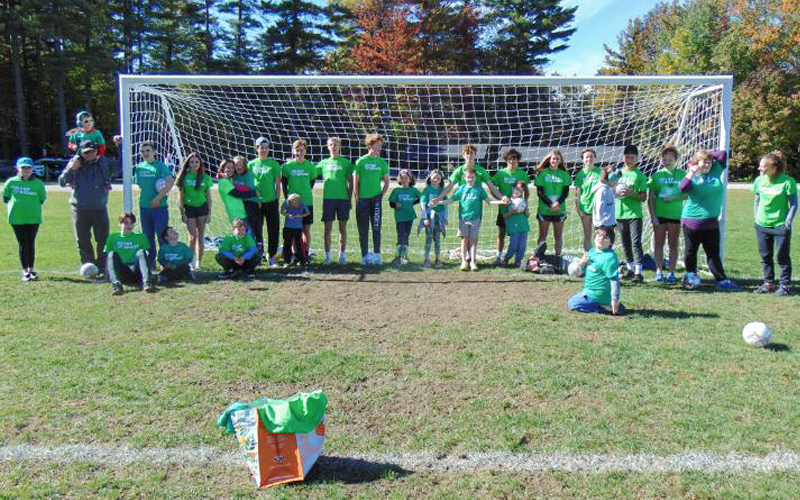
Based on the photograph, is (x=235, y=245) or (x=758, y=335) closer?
(x=758, y=335)

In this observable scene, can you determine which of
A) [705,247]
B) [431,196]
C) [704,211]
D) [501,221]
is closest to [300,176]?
[431,196]

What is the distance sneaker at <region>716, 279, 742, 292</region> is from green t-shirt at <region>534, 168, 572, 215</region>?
2.24m

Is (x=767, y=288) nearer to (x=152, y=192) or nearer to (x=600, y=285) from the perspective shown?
(x=600, y=285)

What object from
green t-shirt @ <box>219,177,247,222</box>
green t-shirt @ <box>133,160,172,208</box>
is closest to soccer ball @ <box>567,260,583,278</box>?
green t-shirt @ <box>219,177,247,222</box>

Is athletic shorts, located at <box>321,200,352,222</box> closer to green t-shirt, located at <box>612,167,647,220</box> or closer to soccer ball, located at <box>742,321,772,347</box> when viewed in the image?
green t-shirt, located at <box>612,167,647,220</box>

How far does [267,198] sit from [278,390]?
490cm

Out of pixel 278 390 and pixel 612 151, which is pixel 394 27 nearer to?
pixel 612 151

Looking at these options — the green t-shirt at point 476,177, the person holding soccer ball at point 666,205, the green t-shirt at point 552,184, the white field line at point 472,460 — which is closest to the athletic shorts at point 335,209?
the green t-shirt at point 476,177

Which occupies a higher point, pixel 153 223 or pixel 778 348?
pixel 153 223

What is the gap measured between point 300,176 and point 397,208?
1.51m

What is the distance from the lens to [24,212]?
759cm

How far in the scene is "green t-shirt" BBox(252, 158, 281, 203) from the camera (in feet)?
27.9

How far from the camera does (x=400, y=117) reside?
1508cm

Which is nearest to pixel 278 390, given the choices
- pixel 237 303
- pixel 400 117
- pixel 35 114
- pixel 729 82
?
pixel 237 303
